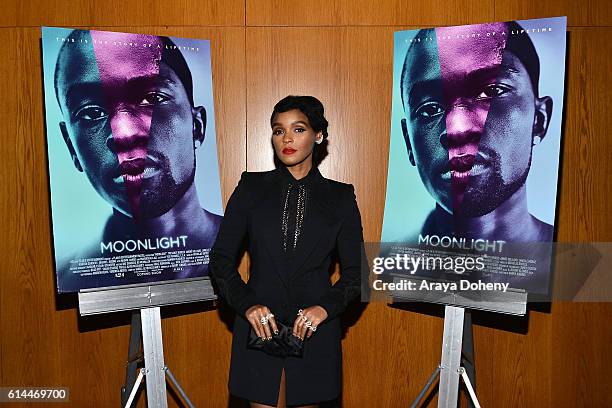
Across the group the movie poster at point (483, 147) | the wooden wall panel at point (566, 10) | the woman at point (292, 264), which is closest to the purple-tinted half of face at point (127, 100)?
the woman at point (292, 264)

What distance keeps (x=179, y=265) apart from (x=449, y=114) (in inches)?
55.4

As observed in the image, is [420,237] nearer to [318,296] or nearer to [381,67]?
[318,296]

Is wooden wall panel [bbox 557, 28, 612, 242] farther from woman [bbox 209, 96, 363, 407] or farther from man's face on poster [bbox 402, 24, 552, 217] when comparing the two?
woman [bbox 209, 96, 363, 407]

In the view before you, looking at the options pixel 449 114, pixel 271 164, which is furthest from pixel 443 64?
pixel 271 164

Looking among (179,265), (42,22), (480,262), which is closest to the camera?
(480,262)

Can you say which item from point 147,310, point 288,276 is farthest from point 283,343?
point 147,310

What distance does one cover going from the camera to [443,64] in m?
2.69

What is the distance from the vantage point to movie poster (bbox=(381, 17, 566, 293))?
8.30 feet

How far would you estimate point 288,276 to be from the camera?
7.94ft

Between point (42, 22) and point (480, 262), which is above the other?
point (42, 22)

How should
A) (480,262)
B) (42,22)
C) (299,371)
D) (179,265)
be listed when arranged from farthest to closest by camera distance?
1. (42,22)
2. (179,265)
3. (480,262)
4. (299,371)

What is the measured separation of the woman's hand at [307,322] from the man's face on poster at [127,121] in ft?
2.83

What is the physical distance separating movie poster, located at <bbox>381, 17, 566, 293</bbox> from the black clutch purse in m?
0.71

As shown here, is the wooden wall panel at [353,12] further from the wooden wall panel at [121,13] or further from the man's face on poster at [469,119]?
the man's face on poster at [469,119]
